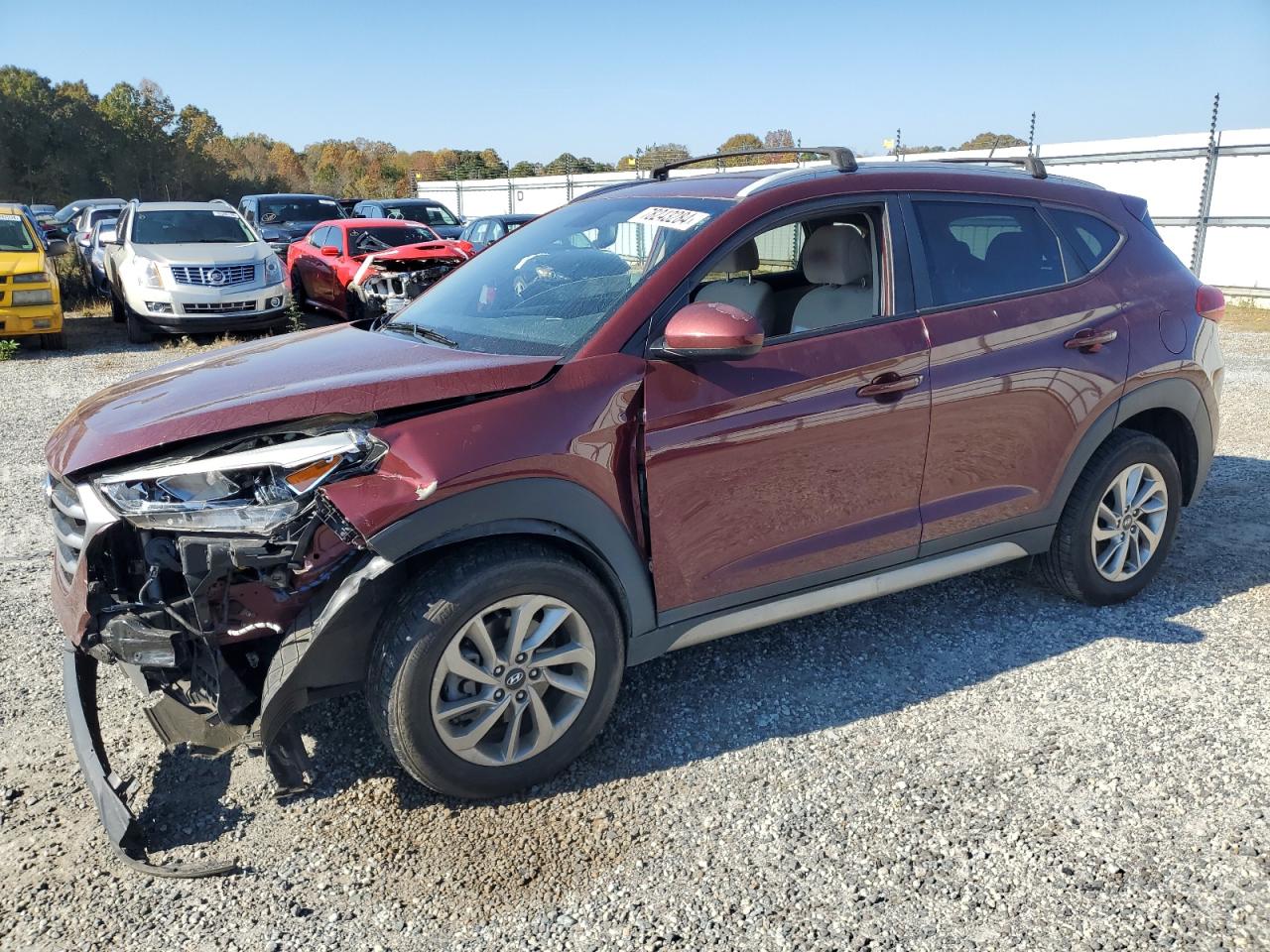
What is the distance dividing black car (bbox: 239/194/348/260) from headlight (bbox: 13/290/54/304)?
18.6 feet

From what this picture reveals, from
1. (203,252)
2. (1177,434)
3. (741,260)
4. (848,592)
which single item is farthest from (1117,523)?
(203,252)

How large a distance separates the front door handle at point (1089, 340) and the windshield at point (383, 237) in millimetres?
10678

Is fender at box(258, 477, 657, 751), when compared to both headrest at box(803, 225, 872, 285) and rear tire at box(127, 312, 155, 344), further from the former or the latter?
rear tire at box(127, 312, 155, 344)

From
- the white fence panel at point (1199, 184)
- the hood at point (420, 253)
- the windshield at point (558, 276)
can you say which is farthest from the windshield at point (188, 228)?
the windshield at point (558, 276)

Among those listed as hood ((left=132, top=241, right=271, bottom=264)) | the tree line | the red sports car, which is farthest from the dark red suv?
the tree line

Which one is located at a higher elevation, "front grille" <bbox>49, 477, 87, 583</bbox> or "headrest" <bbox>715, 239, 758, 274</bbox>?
"headrest" <bbox>715, 239, 758, 274</bbox>

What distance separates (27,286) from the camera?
1101 centimetres

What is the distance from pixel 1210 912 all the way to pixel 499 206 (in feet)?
105

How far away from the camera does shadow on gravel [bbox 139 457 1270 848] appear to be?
120 inches

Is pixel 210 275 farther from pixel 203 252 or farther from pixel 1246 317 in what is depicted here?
pixel 1246 317

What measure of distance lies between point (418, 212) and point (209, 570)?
16.3 metres

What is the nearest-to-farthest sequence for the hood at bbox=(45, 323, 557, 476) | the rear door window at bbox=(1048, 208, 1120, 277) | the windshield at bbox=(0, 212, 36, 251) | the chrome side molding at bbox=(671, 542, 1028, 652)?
1. the hood at bbox=(45, 323, 557, 476)
2. the chrome side molding at bbox=(671, 542, 1028, 652)
3. the rear door window at bbox=(1048, 208, 1120, 277)
4. the windshield at bbox=(0, 212, 36, 251)

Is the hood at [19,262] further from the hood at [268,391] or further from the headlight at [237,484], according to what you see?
the headlight at [237,484]

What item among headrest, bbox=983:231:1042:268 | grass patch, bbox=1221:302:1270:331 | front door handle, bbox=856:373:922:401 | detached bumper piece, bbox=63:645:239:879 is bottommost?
detached bumper piece, bbox=63:645:239:879
